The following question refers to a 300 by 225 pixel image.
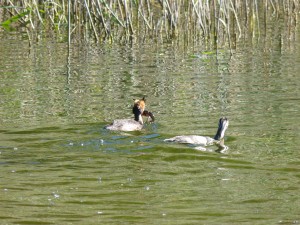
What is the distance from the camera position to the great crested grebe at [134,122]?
9.99 m

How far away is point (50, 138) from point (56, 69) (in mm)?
6074

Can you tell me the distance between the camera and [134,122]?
34.7 ft

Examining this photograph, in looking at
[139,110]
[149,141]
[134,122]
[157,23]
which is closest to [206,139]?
[149,141]

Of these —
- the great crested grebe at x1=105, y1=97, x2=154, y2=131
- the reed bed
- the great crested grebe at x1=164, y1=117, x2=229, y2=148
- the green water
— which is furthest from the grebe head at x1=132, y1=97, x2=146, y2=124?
the reed bed

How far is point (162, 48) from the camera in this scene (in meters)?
18.1

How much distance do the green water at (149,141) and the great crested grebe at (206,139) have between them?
13cm

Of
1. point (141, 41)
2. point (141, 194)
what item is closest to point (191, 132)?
point (141, 194)

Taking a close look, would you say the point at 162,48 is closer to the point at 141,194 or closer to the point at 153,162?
the point at 153,162

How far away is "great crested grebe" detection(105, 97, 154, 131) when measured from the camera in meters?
9.99

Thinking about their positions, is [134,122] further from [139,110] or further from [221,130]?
[221,130]

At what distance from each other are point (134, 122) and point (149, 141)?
3.42ft

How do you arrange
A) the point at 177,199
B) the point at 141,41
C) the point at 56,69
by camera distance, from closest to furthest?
the point at 177,199, the point at 56,69, the point at 141,41

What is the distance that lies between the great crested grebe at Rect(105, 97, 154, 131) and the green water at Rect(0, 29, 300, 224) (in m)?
0.12

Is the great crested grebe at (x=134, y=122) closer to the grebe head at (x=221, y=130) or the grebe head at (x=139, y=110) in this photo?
the grebe head at (x=139, y=110)
